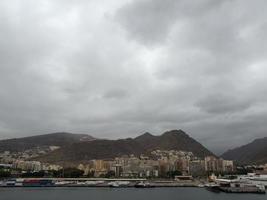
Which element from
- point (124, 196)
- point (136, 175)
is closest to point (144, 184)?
point (124, 196)

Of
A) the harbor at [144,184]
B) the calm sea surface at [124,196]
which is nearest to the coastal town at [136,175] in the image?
the harbor at [144,184]

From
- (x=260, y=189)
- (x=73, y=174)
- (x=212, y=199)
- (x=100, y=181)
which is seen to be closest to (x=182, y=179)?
(x=100, y=181)

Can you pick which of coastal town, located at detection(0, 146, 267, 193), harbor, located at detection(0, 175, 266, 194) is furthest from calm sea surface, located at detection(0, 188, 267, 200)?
coastal town, located at detection(0, 146, 267, 193)

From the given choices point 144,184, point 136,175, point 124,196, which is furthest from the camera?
point 136,175

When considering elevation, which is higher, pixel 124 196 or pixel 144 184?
pixel 144 184

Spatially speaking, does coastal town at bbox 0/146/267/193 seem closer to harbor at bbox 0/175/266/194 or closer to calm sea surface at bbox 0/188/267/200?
harbor at bbox 0/175/266/194

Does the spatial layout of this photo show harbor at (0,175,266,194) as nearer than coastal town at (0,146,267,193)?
Yes

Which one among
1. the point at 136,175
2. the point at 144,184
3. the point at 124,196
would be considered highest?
the point at 136,175

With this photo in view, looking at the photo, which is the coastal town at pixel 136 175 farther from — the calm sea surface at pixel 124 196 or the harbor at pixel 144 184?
the calm sea surface at pixel 124 196

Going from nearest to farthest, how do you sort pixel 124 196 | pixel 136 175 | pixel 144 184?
pixel 124 196 → pixel 144 184 → pixel 136 175

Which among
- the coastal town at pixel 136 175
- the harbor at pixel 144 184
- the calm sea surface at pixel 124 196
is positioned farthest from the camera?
the coastal town at pixel 136 175

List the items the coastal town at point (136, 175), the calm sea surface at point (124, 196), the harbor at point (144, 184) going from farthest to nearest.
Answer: the coastal town at point (136, 175)
the harbor at point (144, 184)
the calm sea surface at point (124, 196)

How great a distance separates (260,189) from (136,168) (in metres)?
104

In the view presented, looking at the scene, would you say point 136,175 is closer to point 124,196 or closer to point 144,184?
point 144,184
